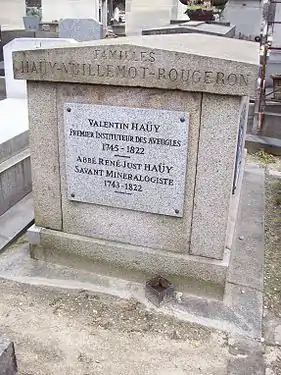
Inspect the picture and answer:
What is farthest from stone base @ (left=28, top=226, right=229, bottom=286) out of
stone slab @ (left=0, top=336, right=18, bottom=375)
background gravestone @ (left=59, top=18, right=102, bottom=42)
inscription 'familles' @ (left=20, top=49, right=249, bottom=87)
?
background gravestone @ (left=59, top=18, right=102, bottom=42)

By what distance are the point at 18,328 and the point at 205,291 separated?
51.3 inches

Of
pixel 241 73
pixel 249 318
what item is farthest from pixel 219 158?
pixel 249 318

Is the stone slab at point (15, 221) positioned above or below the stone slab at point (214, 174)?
below

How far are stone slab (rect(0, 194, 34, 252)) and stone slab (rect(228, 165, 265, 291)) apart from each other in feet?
6.00

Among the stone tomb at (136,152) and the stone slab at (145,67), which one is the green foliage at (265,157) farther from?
the stone slab at (145,67)

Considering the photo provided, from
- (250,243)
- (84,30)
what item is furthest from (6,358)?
(84,30)

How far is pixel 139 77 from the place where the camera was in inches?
109

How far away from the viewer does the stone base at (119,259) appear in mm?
3088

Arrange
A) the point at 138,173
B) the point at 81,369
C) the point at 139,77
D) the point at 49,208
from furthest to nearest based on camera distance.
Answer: the point at 49,208 → the point at 138,173 → the point at 139,77 → the point at 81,369

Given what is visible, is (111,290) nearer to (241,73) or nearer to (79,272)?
(79,272)

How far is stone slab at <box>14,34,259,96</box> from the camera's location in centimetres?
260

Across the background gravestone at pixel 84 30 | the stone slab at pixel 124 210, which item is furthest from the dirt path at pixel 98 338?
the background gravestone at pixel 84 30

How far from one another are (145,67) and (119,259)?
141 cm

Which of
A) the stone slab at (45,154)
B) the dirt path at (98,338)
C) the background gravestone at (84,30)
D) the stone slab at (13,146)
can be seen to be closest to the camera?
the dirt path at (98,338)
